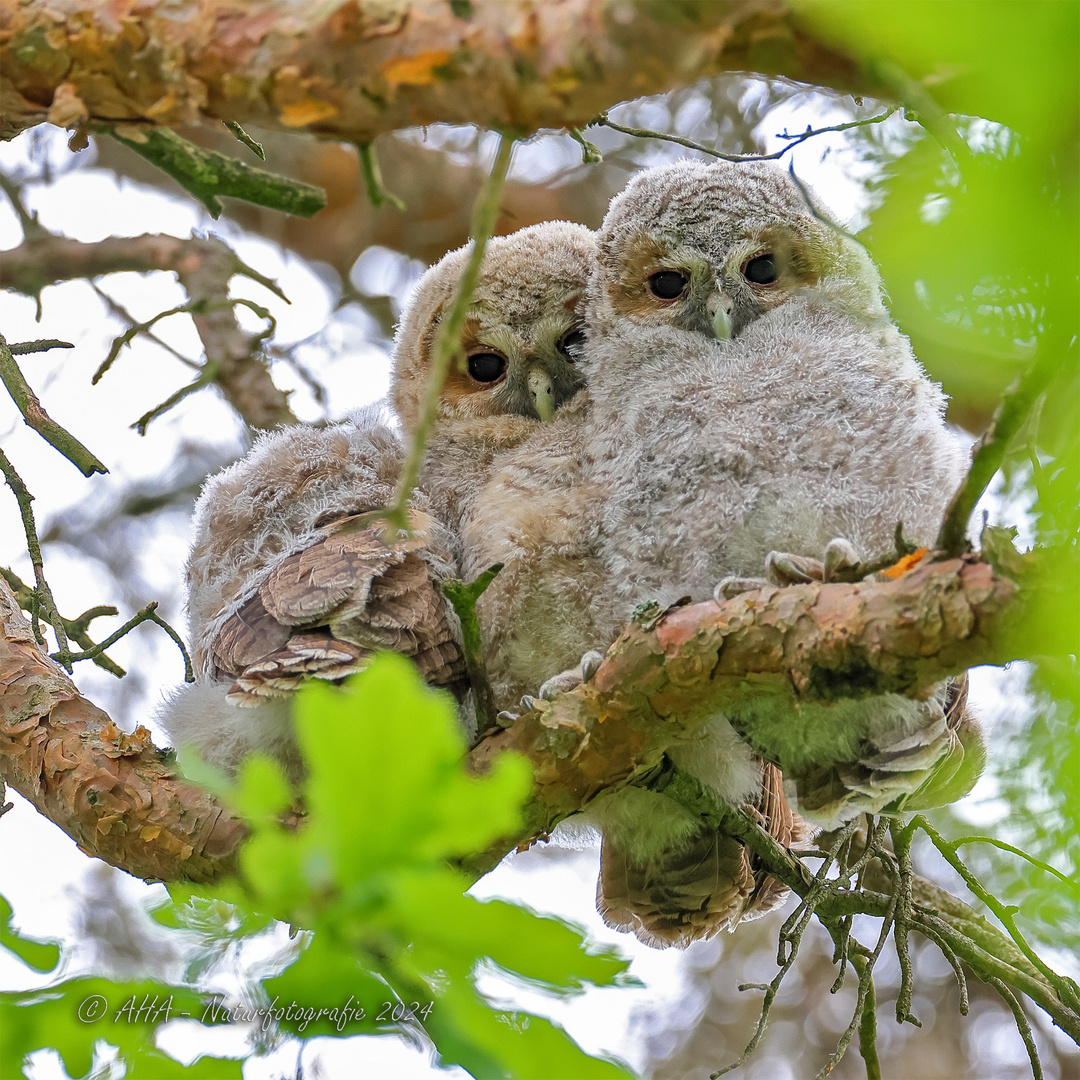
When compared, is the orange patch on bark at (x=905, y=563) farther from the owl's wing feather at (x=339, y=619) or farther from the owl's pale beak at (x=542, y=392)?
the owl's pale beak at (x=542, y=392)

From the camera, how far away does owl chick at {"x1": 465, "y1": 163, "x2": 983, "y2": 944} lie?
2068mm

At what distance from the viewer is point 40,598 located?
2.52 metres

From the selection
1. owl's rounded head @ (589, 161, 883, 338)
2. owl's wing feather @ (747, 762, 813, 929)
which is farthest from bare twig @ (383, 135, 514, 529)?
owl's wing feather @ (747, 762, 813, 929)

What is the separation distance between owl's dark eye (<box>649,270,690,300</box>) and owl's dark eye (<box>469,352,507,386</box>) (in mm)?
434

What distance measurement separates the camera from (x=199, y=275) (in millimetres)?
3715

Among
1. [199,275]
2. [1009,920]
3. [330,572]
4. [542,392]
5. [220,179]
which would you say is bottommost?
[1009,920]

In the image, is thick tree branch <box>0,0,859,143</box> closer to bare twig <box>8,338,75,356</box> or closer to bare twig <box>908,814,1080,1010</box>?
bare twig <box>8,338,75,356</box>

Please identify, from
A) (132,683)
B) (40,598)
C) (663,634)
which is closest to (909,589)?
(663,634)

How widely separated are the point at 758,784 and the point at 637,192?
1.45 m

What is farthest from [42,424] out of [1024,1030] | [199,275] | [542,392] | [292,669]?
[1024,1030]

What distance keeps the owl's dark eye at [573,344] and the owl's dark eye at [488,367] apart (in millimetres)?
151

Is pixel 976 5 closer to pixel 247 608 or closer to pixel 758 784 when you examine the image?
pixel 247 608

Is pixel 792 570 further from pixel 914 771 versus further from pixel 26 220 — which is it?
pixel 26 220

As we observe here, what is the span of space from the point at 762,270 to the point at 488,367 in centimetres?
72
